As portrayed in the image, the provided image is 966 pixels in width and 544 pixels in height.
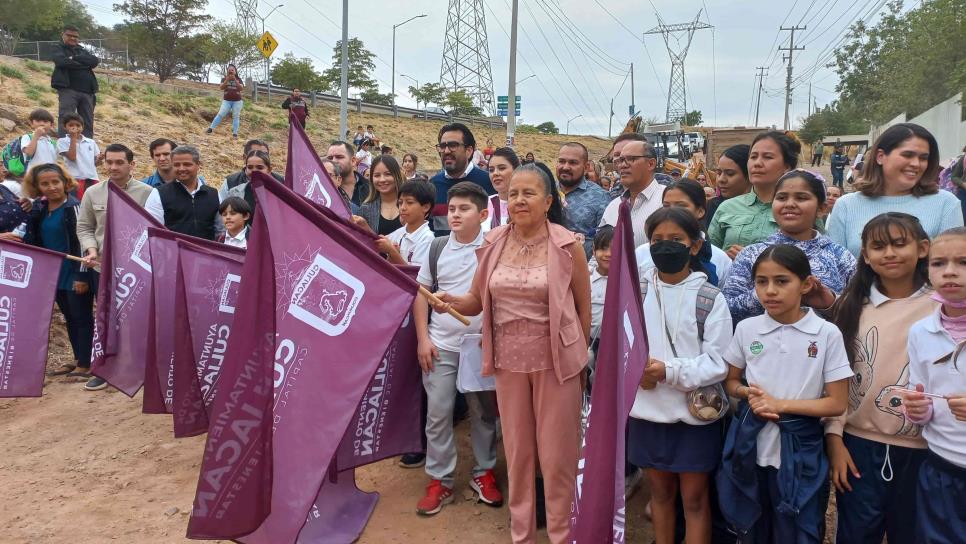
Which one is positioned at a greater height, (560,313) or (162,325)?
(560,313)

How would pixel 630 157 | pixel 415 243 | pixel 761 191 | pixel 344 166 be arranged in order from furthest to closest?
1. pixel 344 166
2. pixel 630 157
3. pixel 415 243
4. pixel 761 191

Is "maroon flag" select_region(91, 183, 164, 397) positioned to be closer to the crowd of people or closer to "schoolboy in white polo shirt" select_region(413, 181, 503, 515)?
the crowd of people

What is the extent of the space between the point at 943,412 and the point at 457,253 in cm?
243

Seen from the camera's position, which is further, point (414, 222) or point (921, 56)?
point (921, 56)

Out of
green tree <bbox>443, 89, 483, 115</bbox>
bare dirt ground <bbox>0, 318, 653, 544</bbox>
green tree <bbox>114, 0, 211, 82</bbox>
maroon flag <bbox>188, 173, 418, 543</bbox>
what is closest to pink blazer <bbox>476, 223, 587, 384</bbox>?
maroon flag <bbox>188, 173, 418, 543</bbox>

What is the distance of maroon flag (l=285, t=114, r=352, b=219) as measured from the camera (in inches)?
171

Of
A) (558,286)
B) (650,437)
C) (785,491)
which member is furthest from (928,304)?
(558,286)

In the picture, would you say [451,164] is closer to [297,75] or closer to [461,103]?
[297,75]

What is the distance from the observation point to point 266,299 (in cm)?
283

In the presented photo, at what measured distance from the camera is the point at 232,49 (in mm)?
38781

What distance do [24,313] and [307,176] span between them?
295cm

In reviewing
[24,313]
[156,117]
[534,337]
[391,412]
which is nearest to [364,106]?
[156,117]

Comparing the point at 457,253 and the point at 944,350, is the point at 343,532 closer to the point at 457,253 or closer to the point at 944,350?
the point at 457,253

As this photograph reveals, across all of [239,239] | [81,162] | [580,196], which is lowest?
[239,239]
